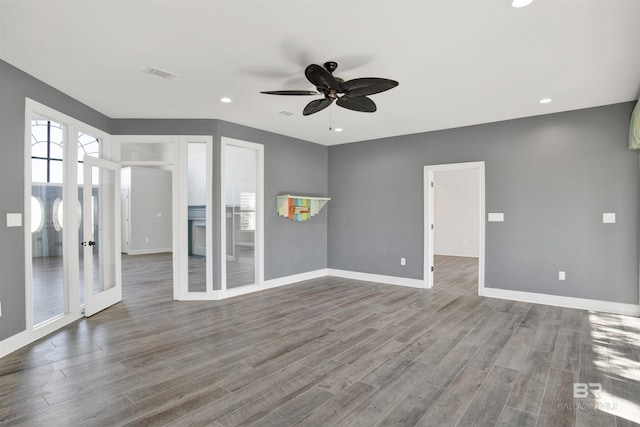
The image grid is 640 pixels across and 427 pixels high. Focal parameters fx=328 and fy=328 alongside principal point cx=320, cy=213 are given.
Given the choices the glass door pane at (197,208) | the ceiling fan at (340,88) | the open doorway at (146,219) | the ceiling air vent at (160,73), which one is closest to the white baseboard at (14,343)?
the glass door pane at (197,208)

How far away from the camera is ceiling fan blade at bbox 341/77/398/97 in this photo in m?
2.73

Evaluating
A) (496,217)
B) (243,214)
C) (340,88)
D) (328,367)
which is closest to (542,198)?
(496,217)

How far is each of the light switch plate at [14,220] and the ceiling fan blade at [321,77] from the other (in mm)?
3043

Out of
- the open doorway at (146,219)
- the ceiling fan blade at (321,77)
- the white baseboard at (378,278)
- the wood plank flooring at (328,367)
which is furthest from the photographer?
the open doorway at (146,219)

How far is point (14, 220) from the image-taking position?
10.2 feet

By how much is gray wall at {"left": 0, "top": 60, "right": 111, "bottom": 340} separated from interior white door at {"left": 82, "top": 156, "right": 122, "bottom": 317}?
3.18 feet

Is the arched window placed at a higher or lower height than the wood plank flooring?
higher

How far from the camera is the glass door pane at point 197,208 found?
5.02 metres

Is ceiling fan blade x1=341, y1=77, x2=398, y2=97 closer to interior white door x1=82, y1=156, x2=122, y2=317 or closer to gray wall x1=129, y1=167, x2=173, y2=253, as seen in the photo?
interior white door x1=82, y1=156, x2=122, y2=317

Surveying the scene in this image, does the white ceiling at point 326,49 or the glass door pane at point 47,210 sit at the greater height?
the white ceiling at point 326,49

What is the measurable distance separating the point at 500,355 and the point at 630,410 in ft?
3.05

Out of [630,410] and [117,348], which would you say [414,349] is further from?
[117,348]

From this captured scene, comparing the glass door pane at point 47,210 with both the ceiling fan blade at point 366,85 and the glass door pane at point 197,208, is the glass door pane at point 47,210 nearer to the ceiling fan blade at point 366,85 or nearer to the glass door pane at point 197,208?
the glass door pane at point 197,208

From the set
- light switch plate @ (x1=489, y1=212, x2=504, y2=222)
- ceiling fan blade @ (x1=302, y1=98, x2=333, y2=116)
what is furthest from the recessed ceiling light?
light switch plate @ (x1=489, y1=212, x2=504, y2=222)
